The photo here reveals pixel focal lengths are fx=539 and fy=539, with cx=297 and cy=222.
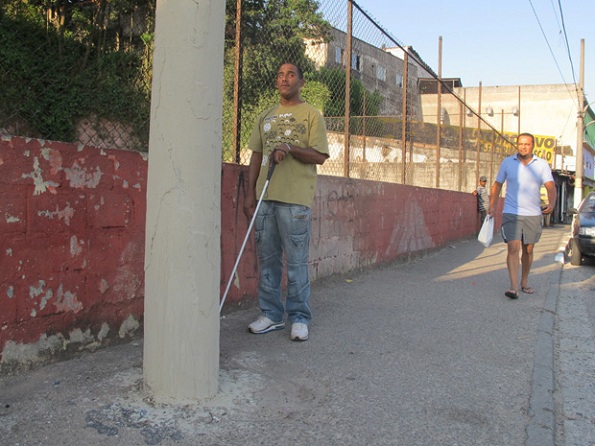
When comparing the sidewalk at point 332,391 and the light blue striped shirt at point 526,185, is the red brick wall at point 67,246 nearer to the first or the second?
the sidewalk at point 332,391

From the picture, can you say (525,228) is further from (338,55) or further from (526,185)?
(338,55)

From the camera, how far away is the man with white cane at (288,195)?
379 cm

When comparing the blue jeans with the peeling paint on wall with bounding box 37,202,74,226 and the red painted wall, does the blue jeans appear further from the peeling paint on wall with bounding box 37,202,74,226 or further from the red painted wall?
the peeling paint on wall with bounding box 37,202,74,226

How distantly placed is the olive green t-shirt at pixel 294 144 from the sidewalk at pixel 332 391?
1053mm

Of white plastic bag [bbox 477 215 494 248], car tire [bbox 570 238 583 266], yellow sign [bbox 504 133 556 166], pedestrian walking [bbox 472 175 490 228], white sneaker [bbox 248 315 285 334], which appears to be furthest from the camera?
yellow sign [bbox 504 133 556 166]

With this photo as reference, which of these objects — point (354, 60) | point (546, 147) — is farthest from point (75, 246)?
point (546, 147)

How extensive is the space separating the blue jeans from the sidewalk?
0.78 ft

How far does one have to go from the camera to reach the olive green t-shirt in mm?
3787

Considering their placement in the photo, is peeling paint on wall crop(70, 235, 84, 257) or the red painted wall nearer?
the red painted wall

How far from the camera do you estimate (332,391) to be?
9.87 feet

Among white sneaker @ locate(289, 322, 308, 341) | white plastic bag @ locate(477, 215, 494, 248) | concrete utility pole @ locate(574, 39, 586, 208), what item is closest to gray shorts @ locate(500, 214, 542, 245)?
white plastic bag @ locate(477, 215, 494, 248)

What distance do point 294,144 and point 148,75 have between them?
1.59 meters

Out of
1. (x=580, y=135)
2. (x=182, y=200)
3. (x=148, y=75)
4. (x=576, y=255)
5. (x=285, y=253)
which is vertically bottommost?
(x=576, y=255)

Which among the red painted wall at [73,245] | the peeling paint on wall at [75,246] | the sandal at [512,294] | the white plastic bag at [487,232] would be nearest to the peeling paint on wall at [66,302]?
the red painted wall at [73,245]
